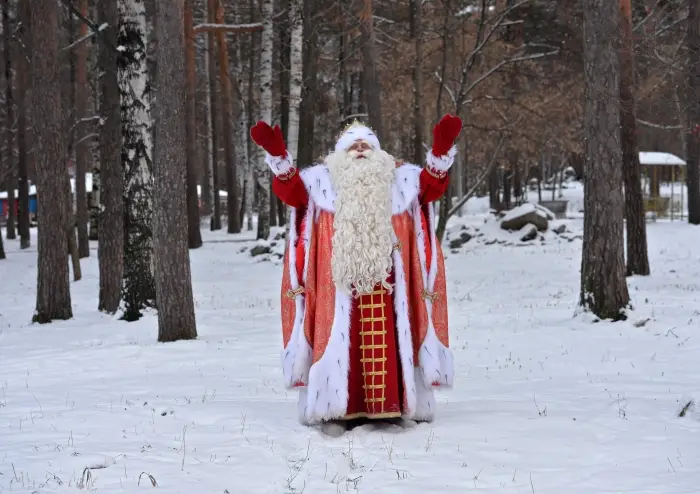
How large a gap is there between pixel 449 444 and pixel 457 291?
10454 mm

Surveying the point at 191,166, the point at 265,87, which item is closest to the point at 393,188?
the point at 265,87

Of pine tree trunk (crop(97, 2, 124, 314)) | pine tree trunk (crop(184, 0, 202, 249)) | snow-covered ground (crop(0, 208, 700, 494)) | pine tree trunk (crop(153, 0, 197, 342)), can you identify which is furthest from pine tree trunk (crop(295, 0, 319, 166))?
pine tree trunk (crop(153, 0, 197, 342))

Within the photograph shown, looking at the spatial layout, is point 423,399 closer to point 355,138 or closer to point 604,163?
point 355,138

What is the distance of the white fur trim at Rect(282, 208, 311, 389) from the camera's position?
5.43m

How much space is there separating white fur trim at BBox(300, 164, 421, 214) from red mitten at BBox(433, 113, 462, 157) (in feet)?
1.01

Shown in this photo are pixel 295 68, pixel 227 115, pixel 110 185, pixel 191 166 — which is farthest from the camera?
pixel 227 115

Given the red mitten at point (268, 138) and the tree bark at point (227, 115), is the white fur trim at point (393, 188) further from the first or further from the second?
the tree bark at point (227, 115)

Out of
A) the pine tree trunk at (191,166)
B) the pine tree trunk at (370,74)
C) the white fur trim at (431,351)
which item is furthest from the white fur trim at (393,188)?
the pine tree trunk at (191,166)

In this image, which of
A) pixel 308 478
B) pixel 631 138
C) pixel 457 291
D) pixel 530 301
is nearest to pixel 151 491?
pixel 308 478

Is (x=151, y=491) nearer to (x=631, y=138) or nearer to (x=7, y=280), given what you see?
(x=631, y=138)

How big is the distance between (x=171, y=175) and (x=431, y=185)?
4530 mm

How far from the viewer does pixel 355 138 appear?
18.6 ft

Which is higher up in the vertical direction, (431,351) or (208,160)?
(208,160)

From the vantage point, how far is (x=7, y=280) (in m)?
20.2
